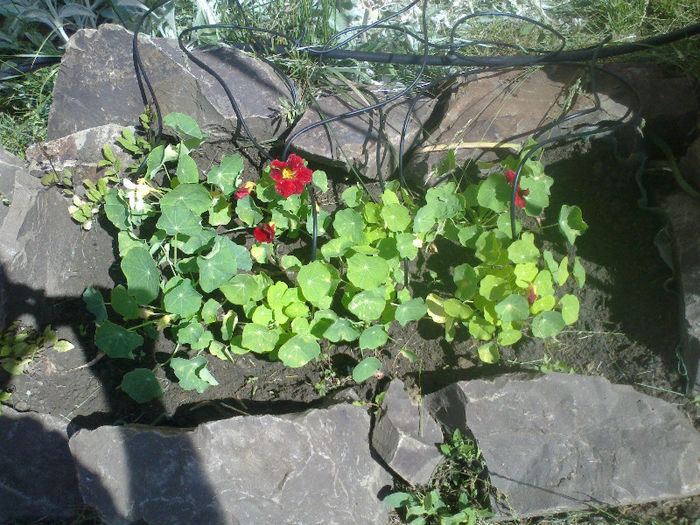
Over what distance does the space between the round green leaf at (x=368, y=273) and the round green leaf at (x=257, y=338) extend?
415mm

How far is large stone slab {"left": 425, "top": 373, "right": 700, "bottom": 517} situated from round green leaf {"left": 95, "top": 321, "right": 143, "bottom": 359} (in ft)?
4.49

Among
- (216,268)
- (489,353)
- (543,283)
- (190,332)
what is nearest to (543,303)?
(543,283)

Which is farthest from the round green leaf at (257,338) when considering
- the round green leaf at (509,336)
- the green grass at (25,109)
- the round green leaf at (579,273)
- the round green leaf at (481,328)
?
the green grass at (25,109)

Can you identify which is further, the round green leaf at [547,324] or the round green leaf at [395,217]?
the round green leaf at [395,217]

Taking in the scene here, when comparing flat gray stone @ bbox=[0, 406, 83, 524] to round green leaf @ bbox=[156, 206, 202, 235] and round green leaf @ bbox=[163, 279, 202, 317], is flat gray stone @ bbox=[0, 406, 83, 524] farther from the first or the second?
round green leaf @ bbox=[156, 206, 202, 235]

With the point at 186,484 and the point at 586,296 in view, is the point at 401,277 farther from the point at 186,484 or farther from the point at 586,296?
the point at 186,484

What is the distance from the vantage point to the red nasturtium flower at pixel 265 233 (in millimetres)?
2264

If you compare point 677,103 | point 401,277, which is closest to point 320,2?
point 401,277

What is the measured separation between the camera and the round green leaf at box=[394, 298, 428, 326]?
2.10 meters

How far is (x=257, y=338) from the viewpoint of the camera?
207 centimetres

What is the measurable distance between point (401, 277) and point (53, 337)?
1.61 metres

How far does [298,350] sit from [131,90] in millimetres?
1712

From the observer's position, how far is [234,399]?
2260mm

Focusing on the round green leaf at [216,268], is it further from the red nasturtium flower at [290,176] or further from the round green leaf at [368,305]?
the round green leaf at [368,305]
